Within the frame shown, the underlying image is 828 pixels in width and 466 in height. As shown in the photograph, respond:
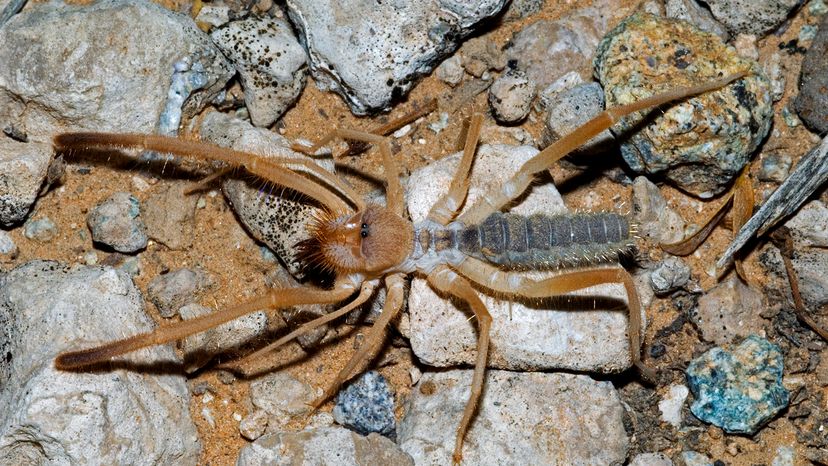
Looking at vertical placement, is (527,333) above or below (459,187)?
below

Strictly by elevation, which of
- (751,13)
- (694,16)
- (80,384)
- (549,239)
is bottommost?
(80,384)

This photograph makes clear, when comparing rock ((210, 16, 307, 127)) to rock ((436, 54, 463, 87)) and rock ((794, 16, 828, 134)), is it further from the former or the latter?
rock ((794, 16, 828, 134))

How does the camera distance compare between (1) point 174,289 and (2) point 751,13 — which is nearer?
(1) point 174,289

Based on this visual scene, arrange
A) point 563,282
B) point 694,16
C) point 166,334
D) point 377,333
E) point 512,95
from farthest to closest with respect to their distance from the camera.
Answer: point 694,16 → point 512,95 → point 377,333 → point 563,282 → point 166,334

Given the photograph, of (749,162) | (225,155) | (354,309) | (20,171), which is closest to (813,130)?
(749,162)

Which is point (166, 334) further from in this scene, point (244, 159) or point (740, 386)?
point (740, 386)

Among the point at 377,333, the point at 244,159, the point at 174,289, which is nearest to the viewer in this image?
the point at 244,159

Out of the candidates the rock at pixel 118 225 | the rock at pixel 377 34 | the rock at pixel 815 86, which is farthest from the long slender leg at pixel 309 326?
the rock at pixel 815 86

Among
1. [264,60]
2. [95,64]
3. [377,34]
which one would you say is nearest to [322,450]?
[264,60]
